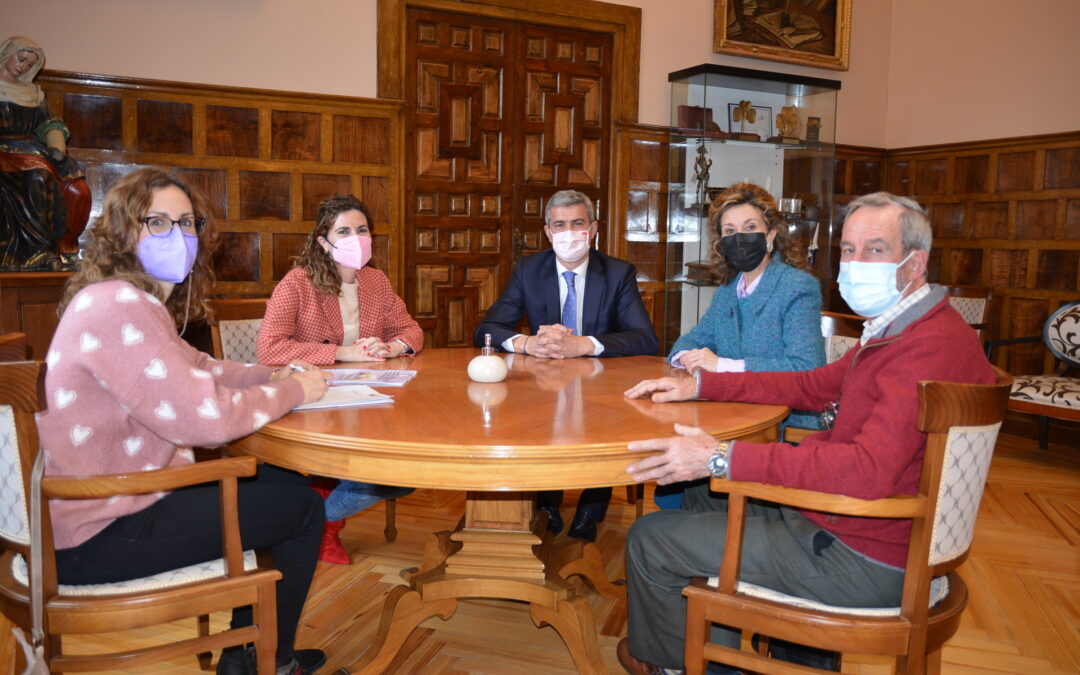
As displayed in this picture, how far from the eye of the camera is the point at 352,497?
2768 mm

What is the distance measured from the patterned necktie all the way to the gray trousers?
144 cm

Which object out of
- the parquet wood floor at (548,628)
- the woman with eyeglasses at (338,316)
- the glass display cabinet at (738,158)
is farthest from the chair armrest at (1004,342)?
the woman with eyeglasses at (338,316)

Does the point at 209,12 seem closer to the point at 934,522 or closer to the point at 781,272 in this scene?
the point at 781,272

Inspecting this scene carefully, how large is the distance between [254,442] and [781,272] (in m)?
1.63

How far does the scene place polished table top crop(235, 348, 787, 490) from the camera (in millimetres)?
1564

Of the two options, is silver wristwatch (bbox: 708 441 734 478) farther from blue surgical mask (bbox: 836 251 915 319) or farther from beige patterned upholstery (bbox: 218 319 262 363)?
beige patterned upholstery (bbox: 218 319 262 363)

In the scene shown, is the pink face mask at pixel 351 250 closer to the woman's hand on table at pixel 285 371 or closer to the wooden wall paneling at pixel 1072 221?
the woman's hand on table at pixel 285 371

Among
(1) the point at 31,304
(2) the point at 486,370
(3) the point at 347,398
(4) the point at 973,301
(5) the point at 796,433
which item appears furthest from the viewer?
(4) the point at 973,301

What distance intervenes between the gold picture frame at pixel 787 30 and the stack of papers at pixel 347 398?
4942 millimetres

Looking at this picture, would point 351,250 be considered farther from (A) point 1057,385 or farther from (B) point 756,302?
(A) point 1057,385

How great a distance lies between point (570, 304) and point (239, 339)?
4.11 ft

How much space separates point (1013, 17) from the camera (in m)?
5.80

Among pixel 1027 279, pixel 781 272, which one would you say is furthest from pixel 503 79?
pixel 1027 279

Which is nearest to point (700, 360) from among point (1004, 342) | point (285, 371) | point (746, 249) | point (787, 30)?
point (746, 249)
